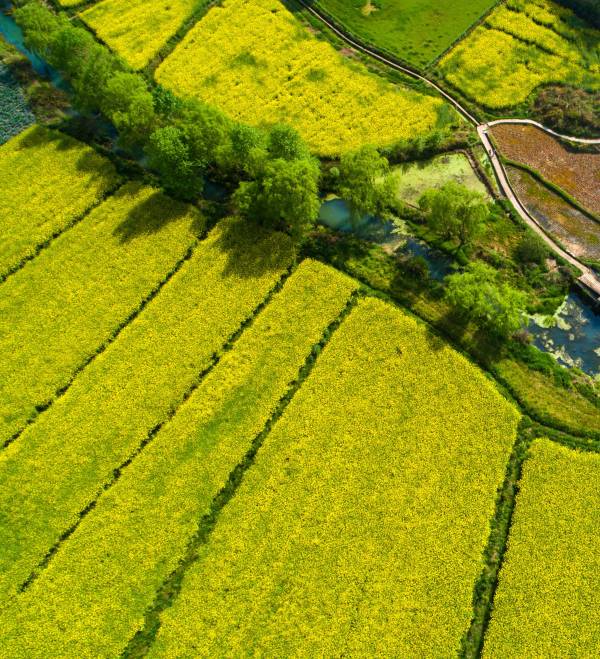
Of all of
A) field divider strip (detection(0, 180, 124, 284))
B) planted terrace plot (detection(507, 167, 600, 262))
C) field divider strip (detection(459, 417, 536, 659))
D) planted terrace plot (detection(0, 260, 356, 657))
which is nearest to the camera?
field divider strip (detection(459, 417, 536, 659))

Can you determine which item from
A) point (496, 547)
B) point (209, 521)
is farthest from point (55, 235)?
point (496, 547)

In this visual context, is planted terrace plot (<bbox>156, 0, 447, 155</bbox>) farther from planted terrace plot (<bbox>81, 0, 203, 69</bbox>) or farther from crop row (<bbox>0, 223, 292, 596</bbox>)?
crop row (<bbox>0, 223, 292, 596</bbox>)

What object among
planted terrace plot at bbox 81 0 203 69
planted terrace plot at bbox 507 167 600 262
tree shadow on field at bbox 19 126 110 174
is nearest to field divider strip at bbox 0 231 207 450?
tree shadow on field at bbox 19 126 110 174

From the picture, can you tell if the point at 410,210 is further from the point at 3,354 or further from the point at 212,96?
the point at 3,354

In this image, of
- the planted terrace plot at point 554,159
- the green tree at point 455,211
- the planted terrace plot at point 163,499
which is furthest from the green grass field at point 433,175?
the planted terrace plot at point 163,499

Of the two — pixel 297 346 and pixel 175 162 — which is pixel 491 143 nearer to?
pixel 297 346

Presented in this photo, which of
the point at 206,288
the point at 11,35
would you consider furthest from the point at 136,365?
the point at 11,35
